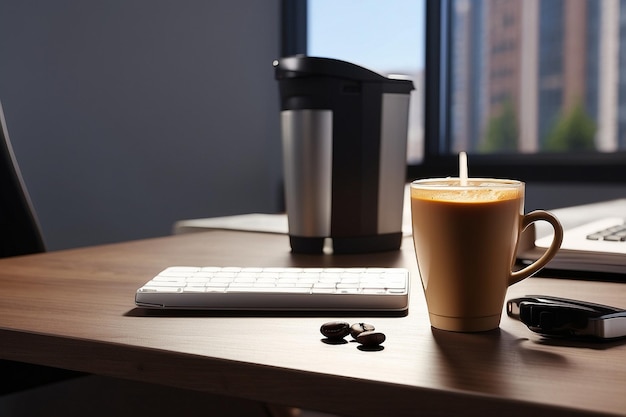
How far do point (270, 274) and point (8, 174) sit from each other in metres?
0.68

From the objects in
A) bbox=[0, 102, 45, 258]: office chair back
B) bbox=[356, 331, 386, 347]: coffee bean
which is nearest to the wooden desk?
bbox=[356, 331, 386, 347]: coffee bean

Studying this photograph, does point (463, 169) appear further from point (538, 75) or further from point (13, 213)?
point (538, 75)

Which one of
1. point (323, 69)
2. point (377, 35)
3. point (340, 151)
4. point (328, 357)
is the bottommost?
point (328, 357)

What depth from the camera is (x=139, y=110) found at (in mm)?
2324

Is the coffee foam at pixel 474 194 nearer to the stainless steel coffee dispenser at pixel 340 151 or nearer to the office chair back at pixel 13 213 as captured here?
the stainless steel coffee dispenser at pixel 340 151

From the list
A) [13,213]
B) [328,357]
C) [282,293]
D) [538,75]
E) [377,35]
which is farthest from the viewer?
[377,35]

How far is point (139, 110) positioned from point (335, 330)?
6.44ft

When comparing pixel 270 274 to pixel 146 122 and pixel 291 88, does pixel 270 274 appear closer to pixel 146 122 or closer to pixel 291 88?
pixel 291 88

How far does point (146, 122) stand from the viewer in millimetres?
2359

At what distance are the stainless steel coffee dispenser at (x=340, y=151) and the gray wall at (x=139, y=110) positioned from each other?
50.2 inches

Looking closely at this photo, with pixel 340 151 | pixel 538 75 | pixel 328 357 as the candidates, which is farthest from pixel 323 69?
pixel 538 75

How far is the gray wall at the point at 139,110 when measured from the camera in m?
1.97

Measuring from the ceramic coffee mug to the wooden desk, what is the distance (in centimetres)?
2

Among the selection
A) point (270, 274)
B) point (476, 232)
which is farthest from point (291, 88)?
point (476, 232)
